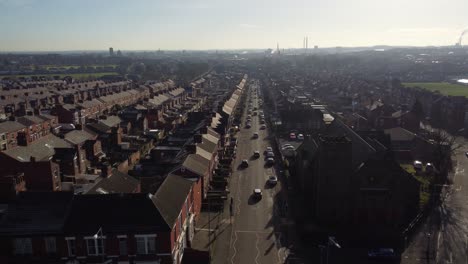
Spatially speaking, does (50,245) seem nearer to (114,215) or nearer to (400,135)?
(114,215)

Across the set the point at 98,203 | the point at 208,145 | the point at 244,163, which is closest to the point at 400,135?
the point at 244,163

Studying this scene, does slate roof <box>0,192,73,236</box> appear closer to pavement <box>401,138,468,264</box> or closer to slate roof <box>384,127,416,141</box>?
pavement <box>401,138,468,264</box>

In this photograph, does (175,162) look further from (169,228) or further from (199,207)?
(169,228)

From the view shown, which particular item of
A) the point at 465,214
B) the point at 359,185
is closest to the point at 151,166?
the point at 359,185

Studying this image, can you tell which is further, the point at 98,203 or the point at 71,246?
the point at 98,203

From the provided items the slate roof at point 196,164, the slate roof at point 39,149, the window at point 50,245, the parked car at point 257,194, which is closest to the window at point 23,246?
the window at point 50,245

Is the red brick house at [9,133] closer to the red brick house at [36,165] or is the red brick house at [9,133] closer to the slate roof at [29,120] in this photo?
the slate roof at [29,120]
